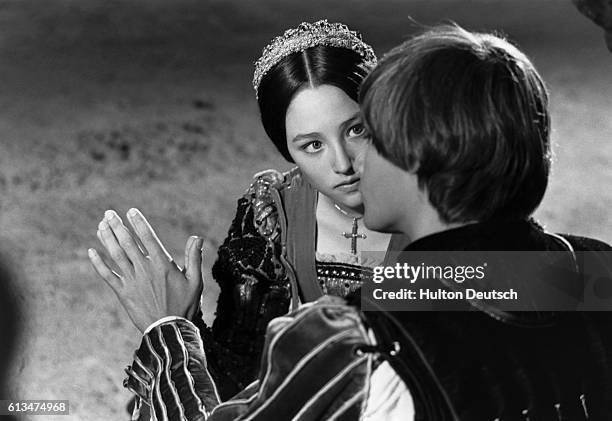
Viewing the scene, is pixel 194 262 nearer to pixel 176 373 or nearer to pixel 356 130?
pixel 176 373

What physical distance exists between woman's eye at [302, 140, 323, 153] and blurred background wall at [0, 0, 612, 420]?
154cm

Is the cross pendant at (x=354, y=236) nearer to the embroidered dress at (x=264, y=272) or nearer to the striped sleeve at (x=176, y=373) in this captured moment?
the embroidered dress at (x=264, y=272)

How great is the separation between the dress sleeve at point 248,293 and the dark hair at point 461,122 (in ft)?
3.36

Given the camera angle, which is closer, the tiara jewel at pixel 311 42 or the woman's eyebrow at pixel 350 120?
the woman's eyebrow at pixel 350 120

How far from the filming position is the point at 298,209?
2121 millimetres

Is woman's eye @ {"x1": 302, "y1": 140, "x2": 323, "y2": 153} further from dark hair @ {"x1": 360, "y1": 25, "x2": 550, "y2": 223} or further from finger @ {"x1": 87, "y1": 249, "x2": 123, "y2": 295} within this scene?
dark hair @ {"x1": 360, "y1": 25, "x2": 550, "y2": 223}

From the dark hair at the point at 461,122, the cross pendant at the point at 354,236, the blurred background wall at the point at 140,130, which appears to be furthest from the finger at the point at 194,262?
the blurred background wall at the point at 140,130

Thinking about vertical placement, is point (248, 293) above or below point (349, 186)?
below

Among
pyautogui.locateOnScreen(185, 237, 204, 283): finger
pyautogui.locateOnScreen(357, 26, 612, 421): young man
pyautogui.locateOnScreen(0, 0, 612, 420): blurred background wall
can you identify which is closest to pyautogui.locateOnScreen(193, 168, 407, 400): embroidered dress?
pyautogui.locateOnScreen(185, 237, 204, 283): finger

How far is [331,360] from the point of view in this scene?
1.07 metres

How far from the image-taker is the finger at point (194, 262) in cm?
145

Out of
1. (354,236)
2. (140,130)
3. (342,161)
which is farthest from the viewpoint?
(140,130)

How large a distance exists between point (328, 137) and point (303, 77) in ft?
0.49

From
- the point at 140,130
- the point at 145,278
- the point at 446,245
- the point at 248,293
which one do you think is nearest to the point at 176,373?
the point at 145,278
